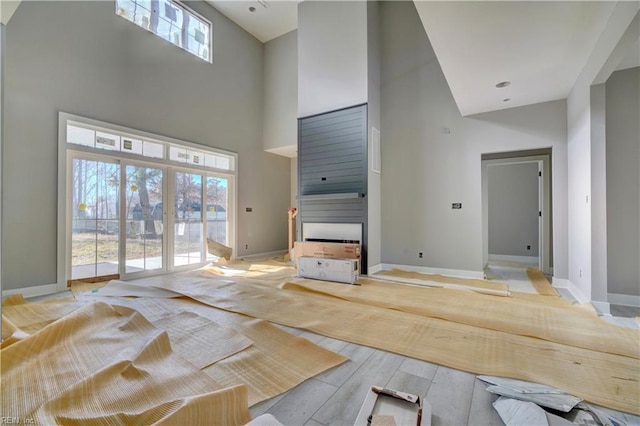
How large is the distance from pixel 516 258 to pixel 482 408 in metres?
6.49

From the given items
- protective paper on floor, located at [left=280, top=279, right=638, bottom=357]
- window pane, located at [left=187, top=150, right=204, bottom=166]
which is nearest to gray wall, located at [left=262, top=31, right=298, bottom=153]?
window pane, located at [left=187, top=150, right=204, bottom=166]

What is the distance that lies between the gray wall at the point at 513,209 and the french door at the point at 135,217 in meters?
6.99

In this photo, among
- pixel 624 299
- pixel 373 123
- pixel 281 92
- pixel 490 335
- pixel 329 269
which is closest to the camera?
pixel 490 335

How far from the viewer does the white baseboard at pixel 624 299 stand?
10.7ft

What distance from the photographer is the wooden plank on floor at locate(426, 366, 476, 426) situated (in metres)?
1.37

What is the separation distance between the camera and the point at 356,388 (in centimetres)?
161

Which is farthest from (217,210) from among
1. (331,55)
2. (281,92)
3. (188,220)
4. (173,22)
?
(331,55)

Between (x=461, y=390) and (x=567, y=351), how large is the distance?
3.68 feet

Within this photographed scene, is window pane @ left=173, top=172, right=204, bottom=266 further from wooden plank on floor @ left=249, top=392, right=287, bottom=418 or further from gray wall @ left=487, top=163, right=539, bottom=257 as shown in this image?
gray wall @ left=487, top=163, right=539, bottom=257

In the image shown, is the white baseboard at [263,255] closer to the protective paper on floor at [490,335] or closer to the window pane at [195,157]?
the window pane at [195,157]

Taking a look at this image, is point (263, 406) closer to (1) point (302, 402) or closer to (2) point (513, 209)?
(1) point (302, 402)

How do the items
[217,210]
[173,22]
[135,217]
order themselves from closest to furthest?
[135,217]
[173,22]
[217,210]

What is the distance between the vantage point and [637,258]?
128 inches

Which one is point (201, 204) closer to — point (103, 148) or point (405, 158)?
point (103, 148)
